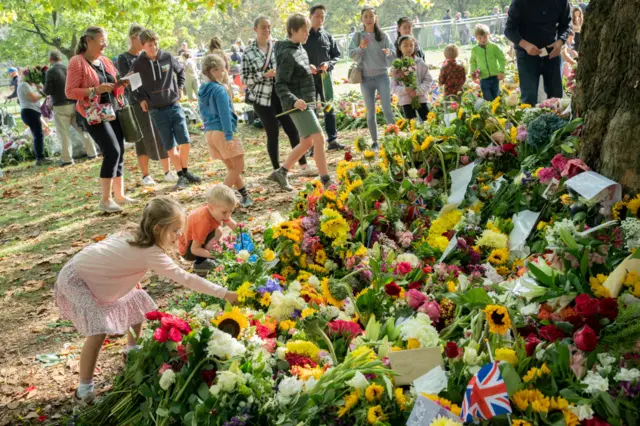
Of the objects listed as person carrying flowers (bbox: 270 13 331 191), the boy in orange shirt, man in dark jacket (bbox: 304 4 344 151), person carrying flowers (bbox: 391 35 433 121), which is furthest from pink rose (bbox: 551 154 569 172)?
man in dark jacket (bbox: 304 4 344 151)

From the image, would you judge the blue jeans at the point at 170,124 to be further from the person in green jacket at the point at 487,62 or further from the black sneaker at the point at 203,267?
the person in green jacket at the point at 487,62

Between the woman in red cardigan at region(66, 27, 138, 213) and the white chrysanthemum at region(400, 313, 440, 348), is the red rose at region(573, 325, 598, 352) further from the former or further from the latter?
the woman in red cardigan at region(66, 27, 138, 213)

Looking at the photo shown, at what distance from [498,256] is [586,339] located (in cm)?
114

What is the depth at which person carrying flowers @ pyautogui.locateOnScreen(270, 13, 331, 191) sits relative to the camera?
19.1 feet

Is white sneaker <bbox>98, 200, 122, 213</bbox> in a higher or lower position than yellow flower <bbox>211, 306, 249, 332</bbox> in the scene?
lower

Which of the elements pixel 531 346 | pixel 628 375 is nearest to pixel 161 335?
pixel 531 346

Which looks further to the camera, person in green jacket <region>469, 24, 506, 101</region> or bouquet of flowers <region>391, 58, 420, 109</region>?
person in green jacket <region>469, 24, 506, 101</region>

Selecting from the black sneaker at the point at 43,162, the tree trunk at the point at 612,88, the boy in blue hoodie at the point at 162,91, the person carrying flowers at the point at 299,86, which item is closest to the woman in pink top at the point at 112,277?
the tree trunk at the point at 612,88

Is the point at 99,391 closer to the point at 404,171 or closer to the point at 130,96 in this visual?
the point at 404,171

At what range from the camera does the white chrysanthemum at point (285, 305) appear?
9.25 feet

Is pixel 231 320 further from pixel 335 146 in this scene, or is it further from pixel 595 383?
pixel 335 146

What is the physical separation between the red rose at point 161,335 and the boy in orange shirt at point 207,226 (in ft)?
5.40

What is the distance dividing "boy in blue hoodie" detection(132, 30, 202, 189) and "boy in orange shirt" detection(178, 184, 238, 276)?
2861mm

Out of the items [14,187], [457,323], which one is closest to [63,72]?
[14,187]
